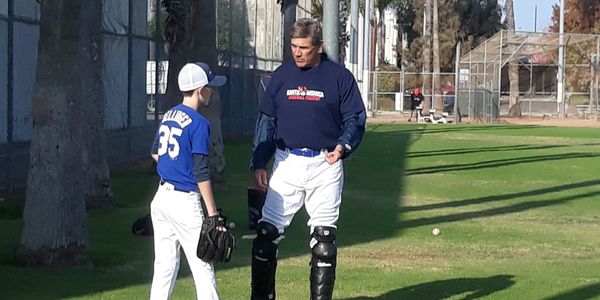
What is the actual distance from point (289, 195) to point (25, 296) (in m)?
2.43

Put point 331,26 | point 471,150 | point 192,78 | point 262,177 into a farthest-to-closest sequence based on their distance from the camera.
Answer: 1. point 471,150
2. point 331,26
3. point 262,177
4. point 192,78

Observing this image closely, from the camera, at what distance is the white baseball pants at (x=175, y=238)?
22.9ft

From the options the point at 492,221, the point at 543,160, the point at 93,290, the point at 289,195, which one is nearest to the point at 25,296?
the point at 93,290

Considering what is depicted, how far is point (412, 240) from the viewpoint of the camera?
1307 cm

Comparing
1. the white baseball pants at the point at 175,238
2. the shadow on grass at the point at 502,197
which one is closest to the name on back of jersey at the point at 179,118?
the white baseball pants at the point at 175,238

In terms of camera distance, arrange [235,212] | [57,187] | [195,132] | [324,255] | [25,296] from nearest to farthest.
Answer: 1. [195,132]
2. [324,255]
3. [25,296]
4. [57,187]
5. [235,212]

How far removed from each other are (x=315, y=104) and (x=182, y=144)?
50.3 inches

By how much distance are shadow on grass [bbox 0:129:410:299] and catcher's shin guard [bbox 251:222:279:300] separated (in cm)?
140

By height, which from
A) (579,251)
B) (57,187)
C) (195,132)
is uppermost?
(195,132)

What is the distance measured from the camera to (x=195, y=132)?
688cm

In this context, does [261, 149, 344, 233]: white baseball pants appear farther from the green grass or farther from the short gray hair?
the green grass

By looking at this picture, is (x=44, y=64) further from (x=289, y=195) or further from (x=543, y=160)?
(x=543, y=160)

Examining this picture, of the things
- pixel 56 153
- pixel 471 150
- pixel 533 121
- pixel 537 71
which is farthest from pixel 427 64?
pixel 56 153

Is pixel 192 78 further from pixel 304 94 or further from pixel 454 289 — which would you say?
pixel 454 289
